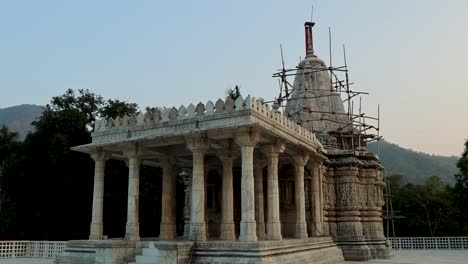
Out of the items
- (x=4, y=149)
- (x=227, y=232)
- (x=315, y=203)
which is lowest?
(x=227, y=232)

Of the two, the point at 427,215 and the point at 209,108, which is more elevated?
the point at 209,108

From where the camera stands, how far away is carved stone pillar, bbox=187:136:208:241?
15224 mm

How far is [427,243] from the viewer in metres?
34.3

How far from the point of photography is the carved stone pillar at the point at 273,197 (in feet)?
52.8

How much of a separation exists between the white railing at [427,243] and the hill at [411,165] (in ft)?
309

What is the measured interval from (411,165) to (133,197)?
137073 mm

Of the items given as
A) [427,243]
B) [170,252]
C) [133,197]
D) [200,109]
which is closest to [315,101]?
[427,243]

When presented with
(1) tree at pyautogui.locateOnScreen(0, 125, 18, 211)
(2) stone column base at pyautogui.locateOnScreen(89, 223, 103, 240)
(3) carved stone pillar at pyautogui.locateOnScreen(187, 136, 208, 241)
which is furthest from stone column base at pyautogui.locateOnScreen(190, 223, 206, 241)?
(1) tree at pyautogui.locateOnScreen(0, 125, 18, 211)

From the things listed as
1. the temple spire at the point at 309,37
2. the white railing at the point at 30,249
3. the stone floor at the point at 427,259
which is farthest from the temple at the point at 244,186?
the white railing at the point at 30,249

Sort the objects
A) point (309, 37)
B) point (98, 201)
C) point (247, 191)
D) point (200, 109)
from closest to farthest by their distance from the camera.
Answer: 1. point (247, 191)
2. point (200, 109)
3. point (98, 201)
4. point (309, 37)

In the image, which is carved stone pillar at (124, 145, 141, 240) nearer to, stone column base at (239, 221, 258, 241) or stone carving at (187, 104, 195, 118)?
stone carving at (187, 104, 195, 118)

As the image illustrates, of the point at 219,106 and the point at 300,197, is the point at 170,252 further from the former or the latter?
the point at 300,197

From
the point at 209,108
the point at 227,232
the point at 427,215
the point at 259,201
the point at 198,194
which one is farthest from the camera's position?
the point at 427,215

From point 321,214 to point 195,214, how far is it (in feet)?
29.8
